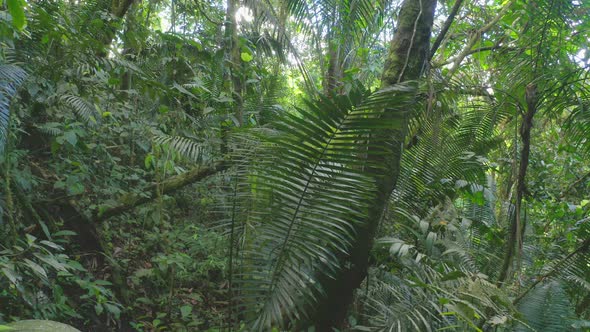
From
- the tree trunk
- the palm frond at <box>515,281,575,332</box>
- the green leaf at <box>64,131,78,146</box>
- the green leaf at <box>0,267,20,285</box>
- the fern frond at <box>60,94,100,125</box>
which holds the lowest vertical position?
the green leaf at <box>0,267,20,285</box>

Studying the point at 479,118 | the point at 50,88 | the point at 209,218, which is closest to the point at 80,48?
the point at 50,88

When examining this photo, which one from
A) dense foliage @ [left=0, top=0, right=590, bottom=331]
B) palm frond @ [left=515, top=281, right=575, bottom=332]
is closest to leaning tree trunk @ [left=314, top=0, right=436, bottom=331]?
dense foliage @ [left=0, top=0, right=590, bottom=331]

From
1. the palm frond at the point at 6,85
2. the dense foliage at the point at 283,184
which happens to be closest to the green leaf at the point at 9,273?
the dense foliage at the point at 283,184

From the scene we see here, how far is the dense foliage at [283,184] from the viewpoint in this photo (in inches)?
80.2

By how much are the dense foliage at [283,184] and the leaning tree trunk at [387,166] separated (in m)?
0.01

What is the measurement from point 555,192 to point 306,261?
4717 millimetres

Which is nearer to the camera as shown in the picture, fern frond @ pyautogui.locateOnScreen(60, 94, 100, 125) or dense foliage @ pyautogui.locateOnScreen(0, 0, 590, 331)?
dense foliage @ pyautogui.locateOnScreen(0, 0, 590, 331)

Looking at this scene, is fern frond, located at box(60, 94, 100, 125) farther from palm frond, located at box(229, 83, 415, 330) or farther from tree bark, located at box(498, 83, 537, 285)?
tree bark, located at box(498, 83, 537, 285)

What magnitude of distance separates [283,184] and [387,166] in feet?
1.98

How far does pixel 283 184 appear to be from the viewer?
1.99m

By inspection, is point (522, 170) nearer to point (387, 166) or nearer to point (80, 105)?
point (387, 166)

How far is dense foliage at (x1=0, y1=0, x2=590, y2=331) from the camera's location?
2.04 meters

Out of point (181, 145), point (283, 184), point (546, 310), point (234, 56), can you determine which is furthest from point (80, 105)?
point (546, 310)

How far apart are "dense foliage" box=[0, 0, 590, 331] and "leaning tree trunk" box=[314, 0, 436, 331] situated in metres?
0.01
